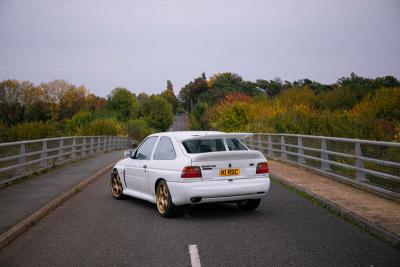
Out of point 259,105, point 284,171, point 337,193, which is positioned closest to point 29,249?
point 337,193

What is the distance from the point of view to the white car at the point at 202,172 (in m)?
8.29

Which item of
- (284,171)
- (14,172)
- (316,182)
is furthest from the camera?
(284,171)

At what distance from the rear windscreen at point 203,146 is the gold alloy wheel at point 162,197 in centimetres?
81

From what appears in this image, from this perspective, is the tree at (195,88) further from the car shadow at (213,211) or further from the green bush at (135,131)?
the car shadow at (213,211)

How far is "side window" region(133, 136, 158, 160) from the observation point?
9859 millimetres

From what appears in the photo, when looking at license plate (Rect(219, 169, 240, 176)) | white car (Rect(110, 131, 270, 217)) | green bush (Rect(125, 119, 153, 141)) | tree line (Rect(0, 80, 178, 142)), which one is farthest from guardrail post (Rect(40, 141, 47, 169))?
green bush (Rect(125, 119, 153, 141))

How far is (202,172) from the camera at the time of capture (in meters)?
8.31

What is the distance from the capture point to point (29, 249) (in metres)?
6.66

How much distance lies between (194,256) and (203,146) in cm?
312

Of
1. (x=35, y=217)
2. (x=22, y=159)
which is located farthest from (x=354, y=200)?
(x=22, y=159)

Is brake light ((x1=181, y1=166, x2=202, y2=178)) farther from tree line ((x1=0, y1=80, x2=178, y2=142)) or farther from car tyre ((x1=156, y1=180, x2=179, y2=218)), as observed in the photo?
tree line ((x1=0, y1=80, x2=178, y2=142))

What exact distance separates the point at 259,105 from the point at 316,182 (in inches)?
1228

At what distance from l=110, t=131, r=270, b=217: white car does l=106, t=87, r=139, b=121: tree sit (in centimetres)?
12404

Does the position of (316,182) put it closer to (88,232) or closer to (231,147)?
(231,147)
